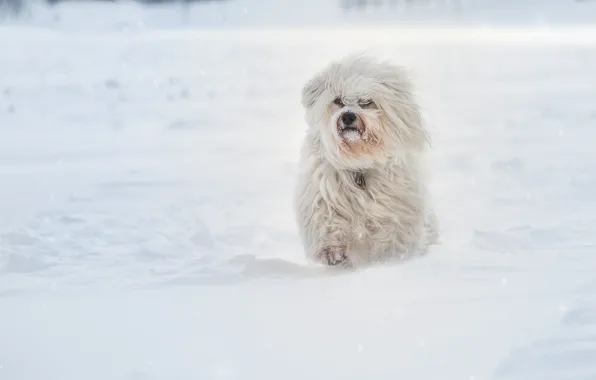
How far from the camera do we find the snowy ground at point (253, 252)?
2.81 m

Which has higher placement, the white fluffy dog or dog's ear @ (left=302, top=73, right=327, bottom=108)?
dog's ear @ (left=302, top=73, right=327, bottom=108)

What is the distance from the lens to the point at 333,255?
165 inches

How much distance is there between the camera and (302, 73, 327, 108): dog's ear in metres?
4.42

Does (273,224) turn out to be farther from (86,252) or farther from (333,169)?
(86,252)

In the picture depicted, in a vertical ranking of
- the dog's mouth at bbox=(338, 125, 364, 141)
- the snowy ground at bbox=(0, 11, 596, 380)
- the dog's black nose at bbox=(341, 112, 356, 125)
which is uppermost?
the dog's black nose at bbox=(341, 112, 356, 125)

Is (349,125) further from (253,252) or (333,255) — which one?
(253,252)

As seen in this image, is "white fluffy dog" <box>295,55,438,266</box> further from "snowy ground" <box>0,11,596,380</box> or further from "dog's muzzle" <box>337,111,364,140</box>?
"snowy ground" <box>0,11,596,380</box>

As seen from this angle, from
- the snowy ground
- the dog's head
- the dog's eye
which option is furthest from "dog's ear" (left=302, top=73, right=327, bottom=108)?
the snowy ground

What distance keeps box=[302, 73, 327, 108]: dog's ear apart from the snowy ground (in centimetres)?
53

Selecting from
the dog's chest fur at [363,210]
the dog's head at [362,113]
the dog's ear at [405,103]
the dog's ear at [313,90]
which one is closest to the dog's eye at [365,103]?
the dog's head at [362,113]

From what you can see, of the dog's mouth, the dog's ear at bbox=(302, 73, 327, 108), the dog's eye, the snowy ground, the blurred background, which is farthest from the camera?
the blurred background

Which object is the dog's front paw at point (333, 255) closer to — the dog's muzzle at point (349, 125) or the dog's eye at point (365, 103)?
the dog's muzzle at point (349, 125)

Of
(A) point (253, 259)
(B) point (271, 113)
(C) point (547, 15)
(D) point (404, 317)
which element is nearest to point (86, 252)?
(A) point (253, 259)

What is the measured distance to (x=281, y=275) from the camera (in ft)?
12.7
